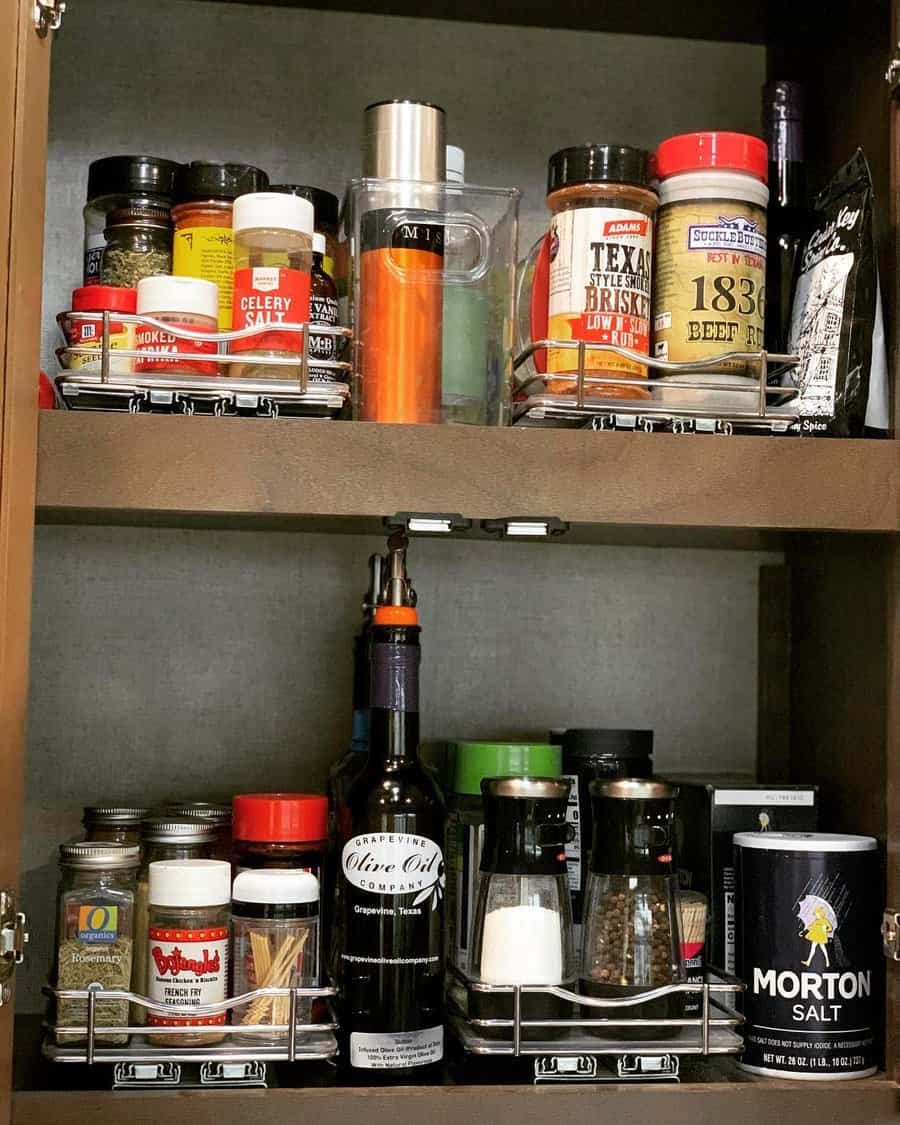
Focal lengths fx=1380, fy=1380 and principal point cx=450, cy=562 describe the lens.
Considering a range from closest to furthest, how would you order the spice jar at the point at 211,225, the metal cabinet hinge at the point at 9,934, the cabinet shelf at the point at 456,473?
the metal cabinet hinge at the point at 9,934 → the cabinet shelf at the point at 456,473 → the spice jar at the point at 211,225

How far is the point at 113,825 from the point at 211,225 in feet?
1.56

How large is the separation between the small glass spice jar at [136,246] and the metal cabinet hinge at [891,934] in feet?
2.41

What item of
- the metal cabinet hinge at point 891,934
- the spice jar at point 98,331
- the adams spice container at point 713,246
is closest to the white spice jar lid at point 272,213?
the spice jar at point 98,331

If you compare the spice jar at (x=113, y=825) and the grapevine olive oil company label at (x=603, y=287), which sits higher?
the grapevine olive oil company label at (x=603, y=287)

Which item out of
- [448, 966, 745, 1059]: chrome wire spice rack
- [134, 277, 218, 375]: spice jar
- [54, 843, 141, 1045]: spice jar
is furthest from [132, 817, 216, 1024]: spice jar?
[134, 277, 218, 375]: spice jar

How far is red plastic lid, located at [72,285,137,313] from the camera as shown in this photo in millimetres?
1033

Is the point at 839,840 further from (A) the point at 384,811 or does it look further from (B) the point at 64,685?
(B) the point at 64,685

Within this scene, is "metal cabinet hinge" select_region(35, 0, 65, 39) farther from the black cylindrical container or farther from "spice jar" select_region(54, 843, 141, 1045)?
the black cylindrical container

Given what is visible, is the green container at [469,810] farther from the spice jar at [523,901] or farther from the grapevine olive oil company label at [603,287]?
the grapevine olive oil company label at [603,287]

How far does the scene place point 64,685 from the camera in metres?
1.26

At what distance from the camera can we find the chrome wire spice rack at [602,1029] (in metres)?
0.97

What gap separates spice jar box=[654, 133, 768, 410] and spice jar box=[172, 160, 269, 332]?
0.33m

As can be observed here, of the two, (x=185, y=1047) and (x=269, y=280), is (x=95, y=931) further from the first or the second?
(x=269, y=280)

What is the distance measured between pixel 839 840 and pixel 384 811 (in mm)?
338
